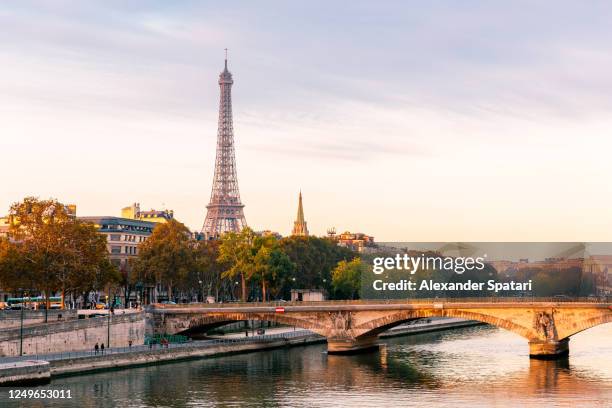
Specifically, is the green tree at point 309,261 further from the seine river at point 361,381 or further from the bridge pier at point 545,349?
the bridge pier at point 545,349

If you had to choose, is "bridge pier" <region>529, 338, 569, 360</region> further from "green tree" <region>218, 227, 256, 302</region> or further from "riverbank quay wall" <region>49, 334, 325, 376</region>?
"green tree" <region>218, 227, 256, 302</region>

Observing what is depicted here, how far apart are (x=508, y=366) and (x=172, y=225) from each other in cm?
5648

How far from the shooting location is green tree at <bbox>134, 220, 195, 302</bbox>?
405 ft

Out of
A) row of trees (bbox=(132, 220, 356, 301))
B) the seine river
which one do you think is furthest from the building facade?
the seine river

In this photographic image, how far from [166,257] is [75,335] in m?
35.4

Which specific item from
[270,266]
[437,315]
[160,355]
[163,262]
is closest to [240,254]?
[270,266]

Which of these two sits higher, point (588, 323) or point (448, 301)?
point (448, 301)

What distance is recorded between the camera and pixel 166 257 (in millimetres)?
123688

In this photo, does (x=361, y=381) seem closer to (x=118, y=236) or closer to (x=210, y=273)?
(x=210, y=273)

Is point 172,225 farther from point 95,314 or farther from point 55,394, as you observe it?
point 55,394

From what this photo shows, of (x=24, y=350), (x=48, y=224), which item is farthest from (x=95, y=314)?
(x=24, y=350)

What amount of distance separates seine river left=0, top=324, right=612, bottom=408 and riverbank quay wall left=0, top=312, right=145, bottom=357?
8417 millimetres

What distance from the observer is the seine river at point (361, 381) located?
65750 mm

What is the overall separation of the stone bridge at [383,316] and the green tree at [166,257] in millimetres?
18194
